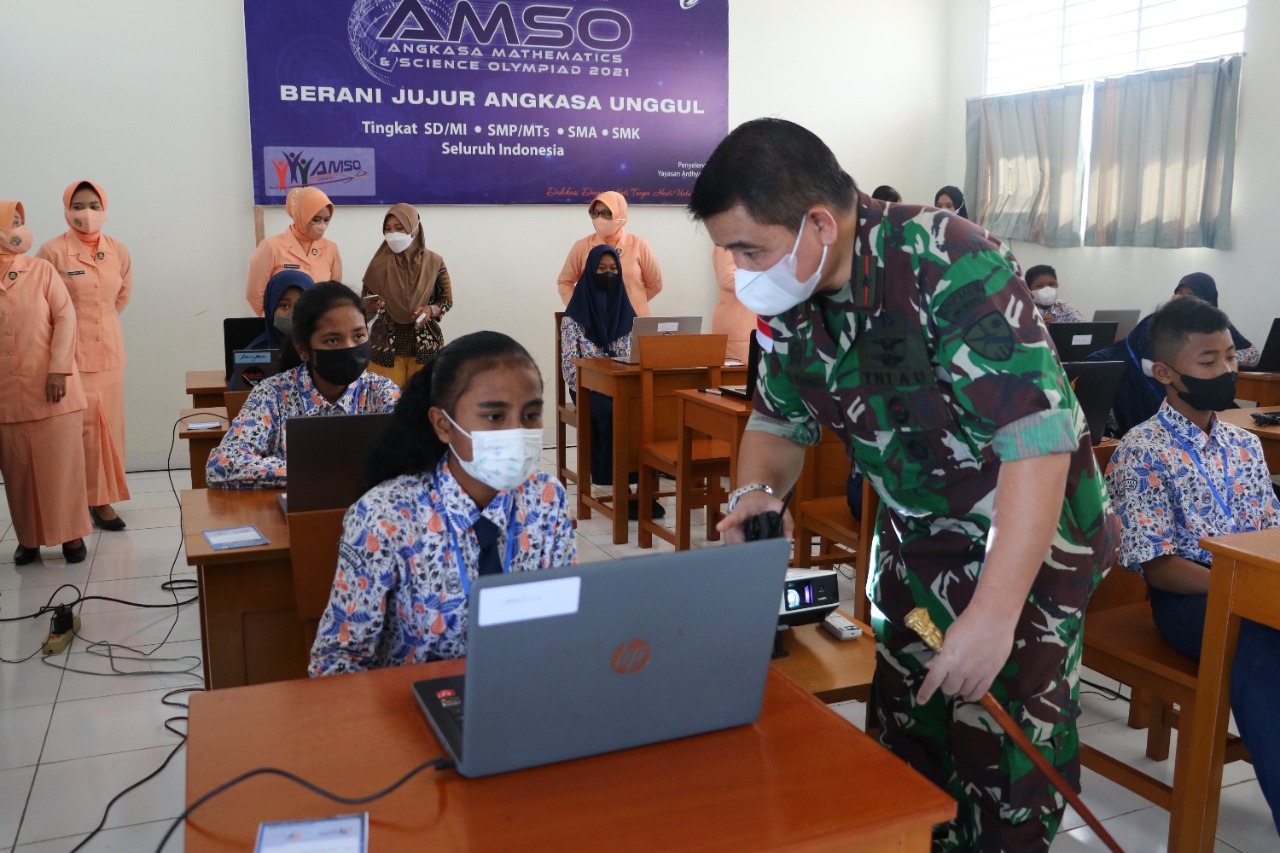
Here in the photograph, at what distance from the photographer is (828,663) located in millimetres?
1705

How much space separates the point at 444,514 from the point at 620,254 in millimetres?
4727

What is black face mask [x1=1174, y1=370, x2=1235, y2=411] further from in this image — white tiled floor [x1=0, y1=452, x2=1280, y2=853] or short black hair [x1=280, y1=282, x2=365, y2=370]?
short black hair [x1=280, y1=282, x2=365, y2=370]

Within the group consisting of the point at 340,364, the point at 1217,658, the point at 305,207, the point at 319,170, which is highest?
the point at 319,170

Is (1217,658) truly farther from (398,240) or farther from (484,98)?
(484,98)

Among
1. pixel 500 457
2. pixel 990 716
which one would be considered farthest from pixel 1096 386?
pixel 500 457

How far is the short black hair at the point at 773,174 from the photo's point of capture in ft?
3.76

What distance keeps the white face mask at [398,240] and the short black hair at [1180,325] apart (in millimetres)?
4232

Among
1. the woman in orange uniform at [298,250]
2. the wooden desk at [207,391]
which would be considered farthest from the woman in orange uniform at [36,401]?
the woman in orange uniform at [298,250]

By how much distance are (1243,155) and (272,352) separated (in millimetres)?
5462

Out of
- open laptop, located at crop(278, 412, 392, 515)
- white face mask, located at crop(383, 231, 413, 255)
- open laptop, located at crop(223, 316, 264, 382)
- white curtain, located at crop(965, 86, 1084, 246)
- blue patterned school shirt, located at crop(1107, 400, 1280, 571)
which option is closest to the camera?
open laptop, located at crop(278, 412, 392, 515)

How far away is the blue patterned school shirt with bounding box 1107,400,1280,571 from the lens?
2156 mm

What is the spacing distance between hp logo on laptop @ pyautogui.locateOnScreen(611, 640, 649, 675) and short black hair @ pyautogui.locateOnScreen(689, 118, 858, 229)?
501mm

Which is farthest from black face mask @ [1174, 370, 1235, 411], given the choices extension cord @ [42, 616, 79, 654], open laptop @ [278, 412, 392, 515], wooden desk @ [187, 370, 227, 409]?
wooden desk @ [187, 370, 227, 409]

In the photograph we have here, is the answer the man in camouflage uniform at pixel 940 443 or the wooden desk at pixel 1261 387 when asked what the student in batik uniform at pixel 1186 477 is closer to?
the man in camouflage uniform at pixel 940 443
